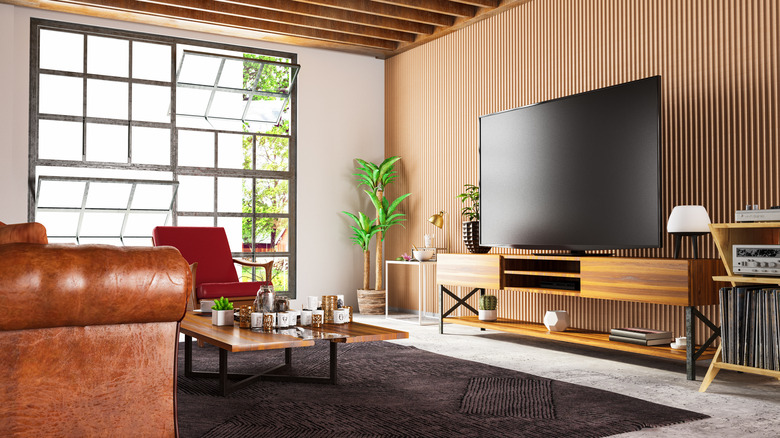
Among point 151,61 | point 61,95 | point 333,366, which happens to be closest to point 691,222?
point 333,366

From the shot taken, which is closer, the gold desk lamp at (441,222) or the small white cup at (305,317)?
the small white cup at (305,317)

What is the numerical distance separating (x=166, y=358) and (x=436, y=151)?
5.23 metres

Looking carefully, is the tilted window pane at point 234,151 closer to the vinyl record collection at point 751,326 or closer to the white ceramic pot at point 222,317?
the white ceramic pot at point 222,317

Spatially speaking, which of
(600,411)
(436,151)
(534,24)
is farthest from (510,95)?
(600,411)

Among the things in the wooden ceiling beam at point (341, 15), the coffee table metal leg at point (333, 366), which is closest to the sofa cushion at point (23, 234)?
the coffee table metal leg at point (333, 366)

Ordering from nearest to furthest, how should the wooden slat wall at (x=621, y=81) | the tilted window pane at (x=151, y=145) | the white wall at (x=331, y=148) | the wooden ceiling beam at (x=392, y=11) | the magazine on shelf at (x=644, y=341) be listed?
the magazine on shelf at (x=644, y=341), the wooden slat wall at (x=621, y=81), the wooden ceiling beam at (x=392, y=11), the tilted window pane at (x=151, y=145), the white wall at (x=331, y=148)

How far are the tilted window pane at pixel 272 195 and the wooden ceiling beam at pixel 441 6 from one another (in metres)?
2.20

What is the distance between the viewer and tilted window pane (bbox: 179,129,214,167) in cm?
677

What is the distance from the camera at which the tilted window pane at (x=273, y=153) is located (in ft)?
23.6

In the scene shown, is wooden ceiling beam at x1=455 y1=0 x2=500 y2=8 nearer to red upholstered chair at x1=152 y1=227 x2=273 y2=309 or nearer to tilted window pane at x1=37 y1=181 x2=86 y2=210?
red upholstered chair at x1=152 y1=227 x2=273 y2=309

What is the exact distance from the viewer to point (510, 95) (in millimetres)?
5949

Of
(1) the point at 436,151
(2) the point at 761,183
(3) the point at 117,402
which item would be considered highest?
(1) the point at 436,151

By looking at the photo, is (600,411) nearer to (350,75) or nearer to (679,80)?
(679,80)

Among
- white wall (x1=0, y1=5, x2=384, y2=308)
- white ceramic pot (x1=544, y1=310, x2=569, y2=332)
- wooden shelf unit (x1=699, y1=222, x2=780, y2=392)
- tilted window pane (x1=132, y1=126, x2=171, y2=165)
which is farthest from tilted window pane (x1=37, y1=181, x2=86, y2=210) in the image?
wooden shelf unit (x1=699, y1=222, x2=780, y2=392)
